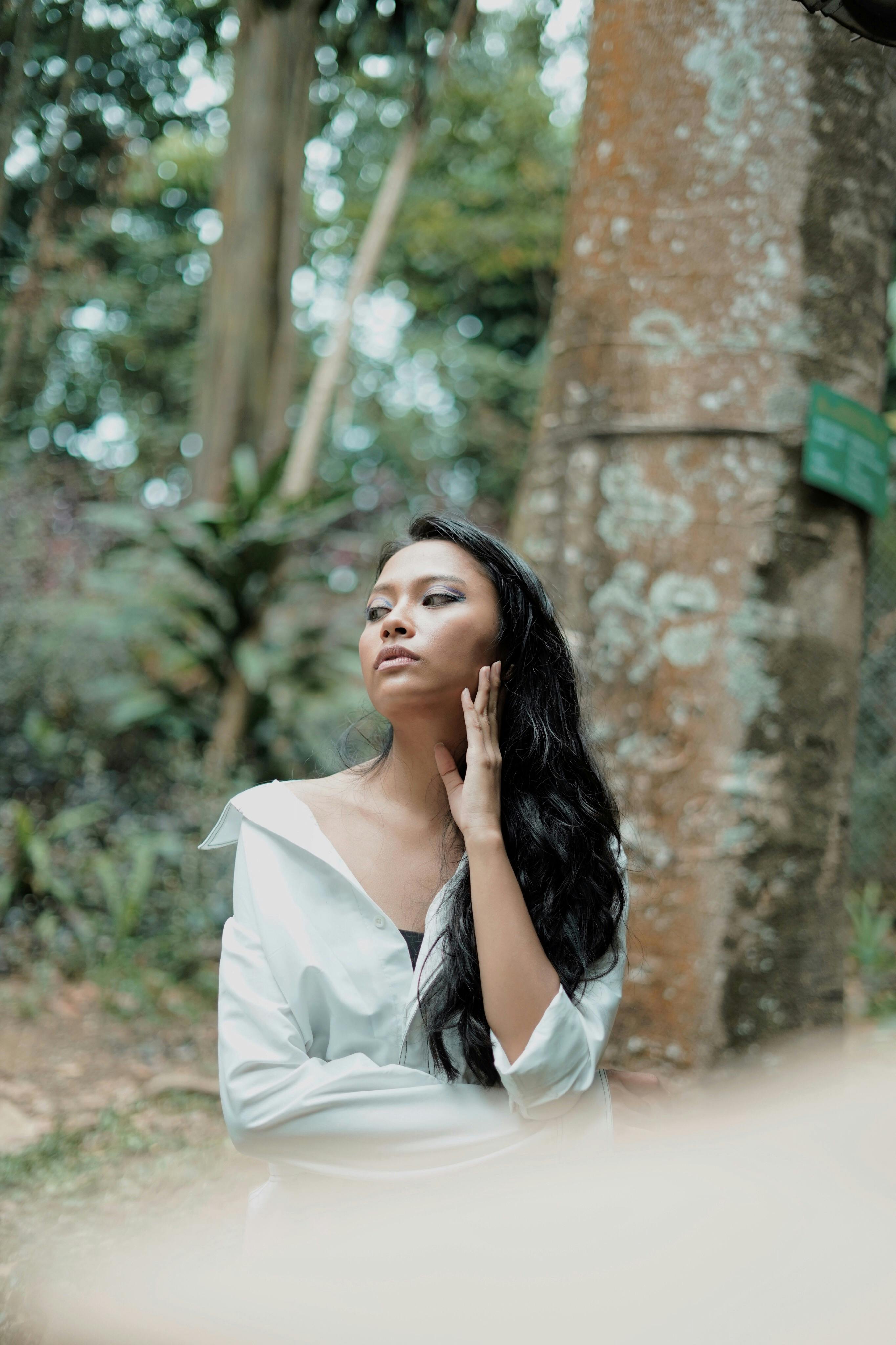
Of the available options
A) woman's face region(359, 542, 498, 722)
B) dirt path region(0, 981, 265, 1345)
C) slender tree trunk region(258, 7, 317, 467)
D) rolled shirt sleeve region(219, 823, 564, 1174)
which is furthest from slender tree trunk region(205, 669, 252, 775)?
rolled shirt sleeve region(219, 823, 564, 1174)

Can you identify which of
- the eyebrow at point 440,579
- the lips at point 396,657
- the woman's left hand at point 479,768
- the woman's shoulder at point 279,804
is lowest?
the woman's shoulder at point 279,804

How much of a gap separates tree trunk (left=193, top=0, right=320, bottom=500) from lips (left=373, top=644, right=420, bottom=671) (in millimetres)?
5127

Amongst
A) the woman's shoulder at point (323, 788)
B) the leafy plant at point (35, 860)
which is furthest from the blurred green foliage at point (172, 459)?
the woman's shoulder at point (323, 788)

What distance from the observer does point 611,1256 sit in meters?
0.52

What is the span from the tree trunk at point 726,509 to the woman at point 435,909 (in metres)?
0.71

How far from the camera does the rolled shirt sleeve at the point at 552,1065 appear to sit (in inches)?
59.3

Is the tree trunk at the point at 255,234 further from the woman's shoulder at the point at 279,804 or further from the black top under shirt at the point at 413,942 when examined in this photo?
the black top under shirt at the point at 413,942

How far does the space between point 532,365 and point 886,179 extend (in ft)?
37.7

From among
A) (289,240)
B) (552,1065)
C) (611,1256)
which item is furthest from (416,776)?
(289,240)

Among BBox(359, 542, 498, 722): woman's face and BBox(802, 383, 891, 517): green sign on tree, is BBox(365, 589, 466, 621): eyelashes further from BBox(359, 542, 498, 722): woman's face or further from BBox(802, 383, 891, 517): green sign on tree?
BBox(802, 383, 891, 517): green sign on tree

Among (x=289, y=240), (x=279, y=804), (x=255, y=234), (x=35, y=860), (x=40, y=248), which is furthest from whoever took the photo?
(x=289, y=240)

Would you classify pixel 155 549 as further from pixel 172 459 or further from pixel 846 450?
pixel 172 459

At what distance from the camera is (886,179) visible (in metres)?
2.83

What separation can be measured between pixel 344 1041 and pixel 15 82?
510 centimetres
